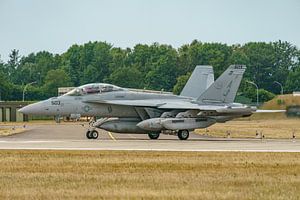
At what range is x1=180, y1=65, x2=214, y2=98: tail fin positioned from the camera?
47.5m

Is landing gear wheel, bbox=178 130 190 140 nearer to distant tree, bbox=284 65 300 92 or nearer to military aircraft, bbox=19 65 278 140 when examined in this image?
military aircraft, bbox=19 65 278 140

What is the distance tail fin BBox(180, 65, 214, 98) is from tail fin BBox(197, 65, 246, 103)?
3545mm

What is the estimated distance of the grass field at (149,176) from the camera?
53.2 feet

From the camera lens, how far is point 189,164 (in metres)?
22.8

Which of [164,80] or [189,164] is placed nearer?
[189,164]

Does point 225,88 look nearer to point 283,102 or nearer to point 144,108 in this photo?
point 144,108

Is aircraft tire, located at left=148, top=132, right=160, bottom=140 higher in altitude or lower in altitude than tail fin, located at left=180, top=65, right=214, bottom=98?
lower

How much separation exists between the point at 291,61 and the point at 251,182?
149810 mm

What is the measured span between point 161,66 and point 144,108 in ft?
374

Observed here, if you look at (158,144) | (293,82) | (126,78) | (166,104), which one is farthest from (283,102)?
(126,78)

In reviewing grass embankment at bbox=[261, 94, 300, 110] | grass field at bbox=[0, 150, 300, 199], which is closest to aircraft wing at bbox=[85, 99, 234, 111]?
grass field at bbox=[0, 150, 300, 199]

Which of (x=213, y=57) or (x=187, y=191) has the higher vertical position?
(x=213, y=57)

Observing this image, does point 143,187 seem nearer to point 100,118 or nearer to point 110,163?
point 110,163

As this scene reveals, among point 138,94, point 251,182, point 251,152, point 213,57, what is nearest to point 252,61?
point 213,57
